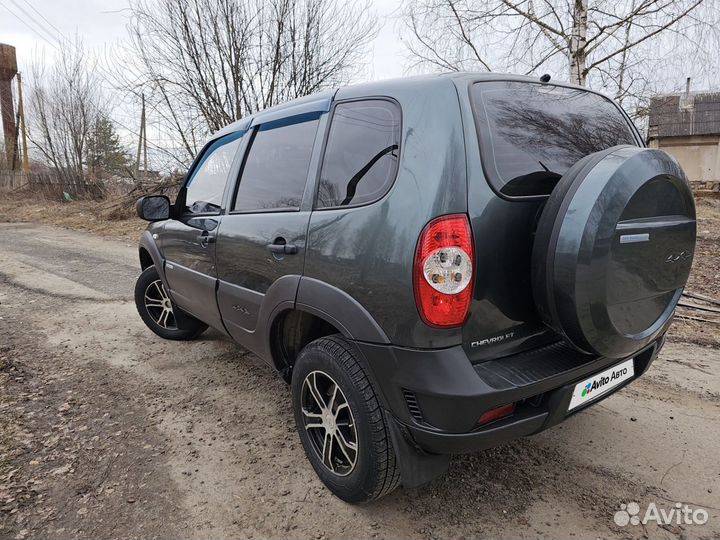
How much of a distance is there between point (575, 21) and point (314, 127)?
6792mm

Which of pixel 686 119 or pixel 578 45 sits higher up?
pixel 686 119

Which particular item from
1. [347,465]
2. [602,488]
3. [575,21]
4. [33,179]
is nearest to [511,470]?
[602,488]

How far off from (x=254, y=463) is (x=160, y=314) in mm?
2339

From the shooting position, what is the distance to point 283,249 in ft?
7.19

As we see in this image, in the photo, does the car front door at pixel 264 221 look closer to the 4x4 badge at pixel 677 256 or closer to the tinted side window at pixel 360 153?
the tinted side window at pixel 360 153

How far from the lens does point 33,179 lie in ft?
67.1

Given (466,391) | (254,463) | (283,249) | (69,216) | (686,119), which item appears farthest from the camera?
(686,119)

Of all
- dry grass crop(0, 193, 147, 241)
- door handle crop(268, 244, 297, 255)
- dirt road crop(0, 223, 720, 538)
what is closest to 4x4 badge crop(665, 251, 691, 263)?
dirt road crop(0, 223, 720, 538)

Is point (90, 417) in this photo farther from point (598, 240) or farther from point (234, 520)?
point (598, 240)

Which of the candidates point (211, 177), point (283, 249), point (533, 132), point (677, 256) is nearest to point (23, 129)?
point (211, 177)

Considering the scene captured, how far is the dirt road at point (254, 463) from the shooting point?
1942mm

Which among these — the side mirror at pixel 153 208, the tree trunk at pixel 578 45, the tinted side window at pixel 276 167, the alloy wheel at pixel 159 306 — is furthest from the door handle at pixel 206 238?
the tree trunk at pixel 578 45

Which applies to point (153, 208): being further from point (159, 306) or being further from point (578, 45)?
point (578, 45)

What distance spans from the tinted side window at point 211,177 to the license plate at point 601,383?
2299mm
